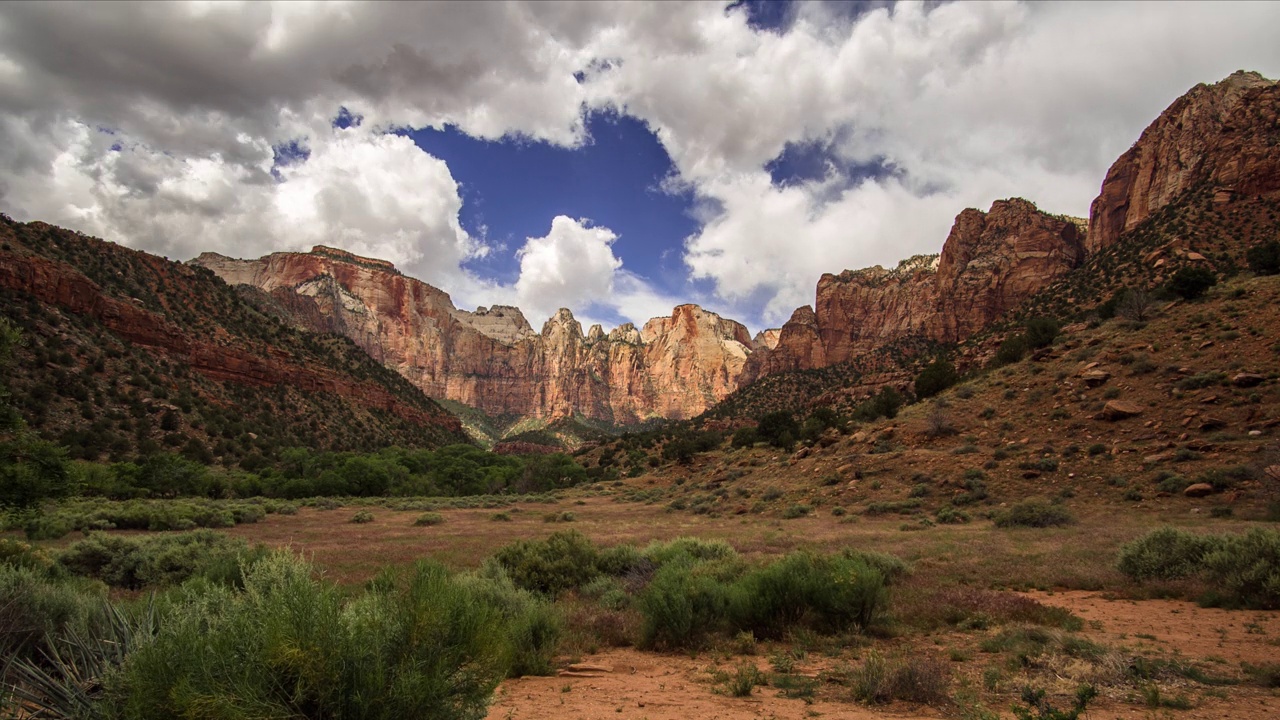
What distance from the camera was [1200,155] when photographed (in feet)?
184

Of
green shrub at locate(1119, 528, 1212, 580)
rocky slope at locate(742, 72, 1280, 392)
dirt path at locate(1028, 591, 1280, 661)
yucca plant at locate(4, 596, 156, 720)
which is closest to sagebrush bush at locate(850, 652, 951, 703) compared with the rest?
dirt path at locate(1028, 591, 1280, 661)

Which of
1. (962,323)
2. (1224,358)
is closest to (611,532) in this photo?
(1224,358)

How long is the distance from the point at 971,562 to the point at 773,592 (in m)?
6.48

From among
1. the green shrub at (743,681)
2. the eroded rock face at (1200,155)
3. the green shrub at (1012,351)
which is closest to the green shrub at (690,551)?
the green shrub at (743,681)

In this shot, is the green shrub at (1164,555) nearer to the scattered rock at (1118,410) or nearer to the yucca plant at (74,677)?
the yucca plant at (74,677)

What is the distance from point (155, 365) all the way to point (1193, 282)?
3025 inches

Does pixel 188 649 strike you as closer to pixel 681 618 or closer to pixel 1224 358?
pixel 681 618

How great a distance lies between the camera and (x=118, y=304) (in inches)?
1905

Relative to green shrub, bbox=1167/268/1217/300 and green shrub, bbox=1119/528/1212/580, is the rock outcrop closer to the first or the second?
green shrub, bbox=1119/528/1212/580

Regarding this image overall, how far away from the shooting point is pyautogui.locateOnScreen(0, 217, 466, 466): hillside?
126 ft

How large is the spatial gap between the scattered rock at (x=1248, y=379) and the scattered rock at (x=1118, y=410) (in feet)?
10.00

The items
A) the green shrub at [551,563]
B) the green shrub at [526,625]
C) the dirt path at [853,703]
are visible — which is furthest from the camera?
the green shrub at [551,563]

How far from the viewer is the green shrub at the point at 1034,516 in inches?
676

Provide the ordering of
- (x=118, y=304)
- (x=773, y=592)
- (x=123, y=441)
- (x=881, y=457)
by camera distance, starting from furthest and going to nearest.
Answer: (x=118, y=304)
(x=123, y=441)
(x=881, y=457)
(x=773, y=592)
